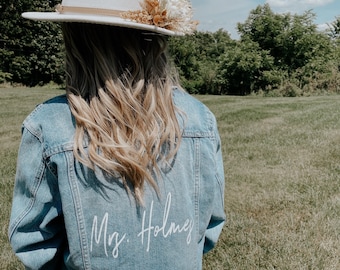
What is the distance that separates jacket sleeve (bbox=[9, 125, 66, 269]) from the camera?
1.35 m

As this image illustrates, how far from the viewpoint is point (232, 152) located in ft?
20.6

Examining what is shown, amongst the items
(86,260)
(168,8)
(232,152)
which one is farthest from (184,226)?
(232,152)

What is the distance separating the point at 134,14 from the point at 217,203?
772 mm

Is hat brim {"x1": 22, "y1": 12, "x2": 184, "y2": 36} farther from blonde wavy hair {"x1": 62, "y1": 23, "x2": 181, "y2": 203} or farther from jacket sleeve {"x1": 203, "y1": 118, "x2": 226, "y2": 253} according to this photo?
jacket sleeve {"x1": 203, "y1": 118, "x2": 226, "y2": 253}

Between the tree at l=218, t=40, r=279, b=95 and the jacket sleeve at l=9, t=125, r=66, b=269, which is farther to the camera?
the tree at l=218, t=40, r=279, b=95

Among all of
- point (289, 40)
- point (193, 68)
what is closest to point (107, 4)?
point (289, 40)

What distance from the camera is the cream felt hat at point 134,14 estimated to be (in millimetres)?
1312

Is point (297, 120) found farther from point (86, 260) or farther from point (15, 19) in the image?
point (15, 19)

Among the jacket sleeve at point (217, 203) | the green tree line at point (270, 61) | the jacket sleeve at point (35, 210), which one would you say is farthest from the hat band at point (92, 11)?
the green tree line at point (270, 61)

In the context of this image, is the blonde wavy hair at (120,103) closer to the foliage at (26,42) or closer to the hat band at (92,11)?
the hat band at (92,11)

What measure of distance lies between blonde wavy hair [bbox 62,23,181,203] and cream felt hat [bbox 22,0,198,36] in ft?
0.15

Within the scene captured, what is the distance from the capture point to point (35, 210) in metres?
1.38

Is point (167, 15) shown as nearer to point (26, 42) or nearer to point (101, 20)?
point (101, 20)

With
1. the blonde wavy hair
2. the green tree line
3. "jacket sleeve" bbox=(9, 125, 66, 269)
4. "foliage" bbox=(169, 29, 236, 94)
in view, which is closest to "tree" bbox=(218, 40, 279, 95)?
the green tree line
